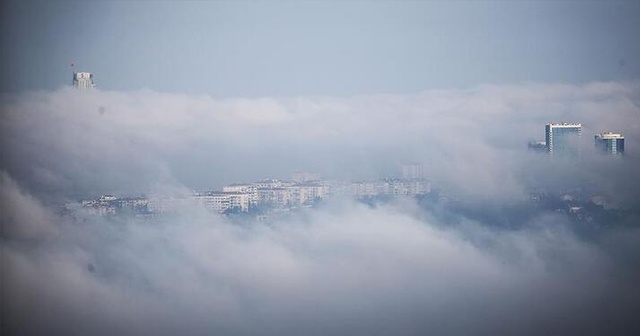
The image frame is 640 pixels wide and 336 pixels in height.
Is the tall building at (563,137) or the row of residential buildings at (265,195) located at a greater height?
the tall building at (563,137)

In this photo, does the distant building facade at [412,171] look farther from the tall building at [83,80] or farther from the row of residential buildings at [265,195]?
the tall building at [83,80]

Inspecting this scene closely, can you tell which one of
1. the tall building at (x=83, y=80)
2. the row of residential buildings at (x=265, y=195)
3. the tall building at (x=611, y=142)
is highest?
the tall building at (x=83, y=80)

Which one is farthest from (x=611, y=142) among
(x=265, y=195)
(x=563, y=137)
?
(x=265, y=195)

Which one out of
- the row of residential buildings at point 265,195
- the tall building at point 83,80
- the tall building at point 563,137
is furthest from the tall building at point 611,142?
the tall building at point 83,80

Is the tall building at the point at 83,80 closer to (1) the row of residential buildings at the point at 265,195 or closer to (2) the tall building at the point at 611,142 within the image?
(1) the row of residential buildings at the point at 265,195

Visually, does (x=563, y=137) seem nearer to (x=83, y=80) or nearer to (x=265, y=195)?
(x=265, y=195)
